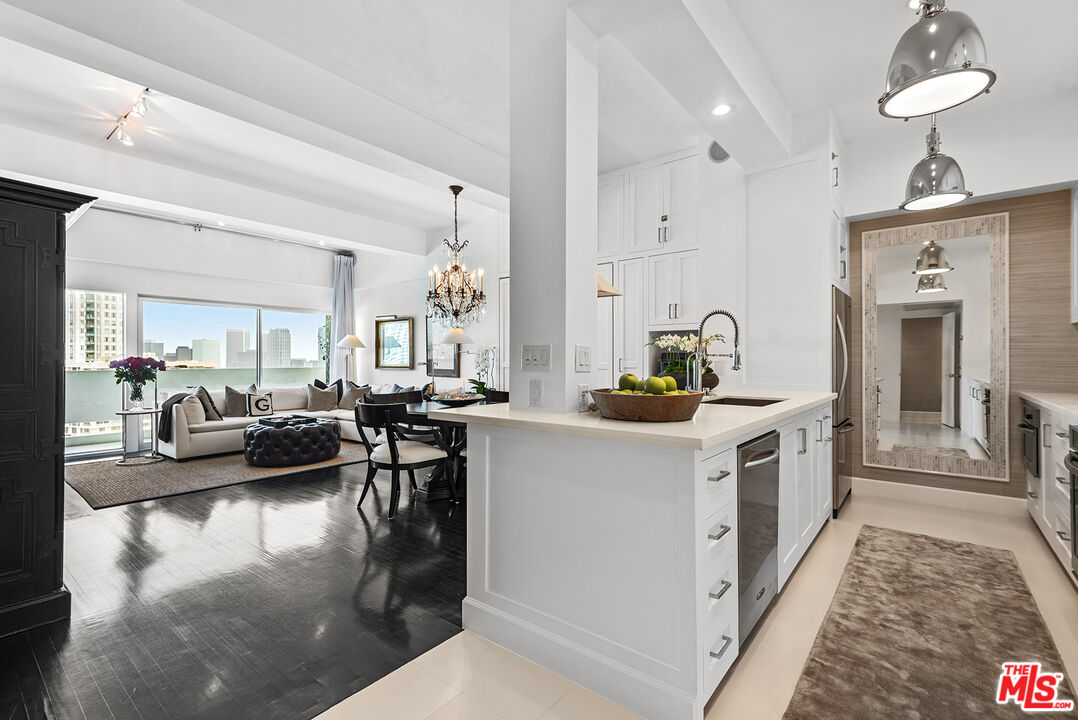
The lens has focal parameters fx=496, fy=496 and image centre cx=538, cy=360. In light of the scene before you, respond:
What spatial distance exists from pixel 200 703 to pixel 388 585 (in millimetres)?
942

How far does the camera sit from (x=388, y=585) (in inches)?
99.7

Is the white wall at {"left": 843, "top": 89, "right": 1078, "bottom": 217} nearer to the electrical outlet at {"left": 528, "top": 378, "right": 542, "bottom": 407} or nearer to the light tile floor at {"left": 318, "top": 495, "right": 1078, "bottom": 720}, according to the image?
the light tile floor at {"left": 318, "top": 495, "right": 1078, "bottom": 720}

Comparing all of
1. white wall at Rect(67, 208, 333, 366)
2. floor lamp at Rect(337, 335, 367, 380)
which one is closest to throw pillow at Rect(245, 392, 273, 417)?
floor lamp at Rect(337, 335, 367, 380)

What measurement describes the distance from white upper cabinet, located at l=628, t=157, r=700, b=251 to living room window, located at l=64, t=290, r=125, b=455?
6.55m

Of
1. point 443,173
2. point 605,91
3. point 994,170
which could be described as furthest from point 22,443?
point 994,170

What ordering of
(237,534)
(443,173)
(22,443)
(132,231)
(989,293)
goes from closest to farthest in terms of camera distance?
(22,443) → (237,534) → (989,293) → (443,173) → (132,231)

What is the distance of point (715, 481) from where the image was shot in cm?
161

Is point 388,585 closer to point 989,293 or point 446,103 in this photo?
point 446,103

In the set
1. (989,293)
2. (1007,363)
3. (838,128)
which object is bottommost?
(1007,363)

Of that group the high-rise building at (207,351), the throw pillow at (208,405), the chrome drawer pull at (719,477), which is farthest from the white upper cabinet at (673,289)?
the high-rise building at (207,351)

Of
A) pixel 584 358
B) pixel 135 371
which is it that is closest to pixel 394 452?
pixel 584 358

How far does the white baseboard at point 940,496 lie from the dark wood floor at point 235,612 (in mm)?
3511

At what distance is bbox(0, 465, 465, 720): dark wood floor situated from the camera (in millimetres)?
Result: 1717

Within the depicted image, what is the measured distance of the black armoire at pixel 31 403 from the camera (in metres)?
2.07
